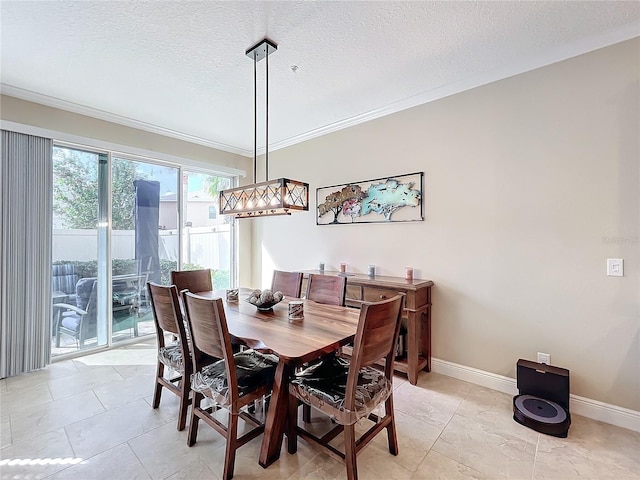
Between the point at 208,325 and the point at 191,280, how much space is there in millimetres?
→ 1670

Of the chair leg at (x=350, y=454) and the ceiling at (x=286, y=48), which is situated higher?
the ceiling at (x=286, y=48)

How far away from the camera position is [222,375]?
1.83 m

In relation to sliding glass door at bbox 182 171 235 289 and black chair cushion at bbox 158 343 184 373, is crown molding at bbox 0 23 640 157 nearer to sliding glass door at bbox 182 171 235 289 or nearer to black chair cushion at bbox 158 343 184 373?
sliding glass door at bbox 182 171 235 289

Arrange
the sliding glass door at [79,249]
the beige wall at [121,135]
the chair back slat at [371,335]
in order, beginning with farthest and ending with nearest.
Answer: the sliding glass door at [79,249] → the beige wall at [121,135] → the chair back slat at [371,335]

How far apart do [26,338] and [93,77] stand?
2.60 meters

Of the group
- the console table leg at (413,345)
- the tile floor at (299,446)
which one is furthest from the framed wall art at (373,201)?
the tile floor at (299,446)

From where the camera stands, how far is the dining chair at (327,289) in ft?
8.60

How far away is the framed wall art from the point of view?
10.3ft

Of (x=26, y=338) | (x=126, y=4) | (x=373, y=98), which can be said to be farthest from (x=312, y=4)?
(x=26, y=338)

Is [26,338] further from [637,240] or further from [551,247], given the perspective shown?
[637,240]

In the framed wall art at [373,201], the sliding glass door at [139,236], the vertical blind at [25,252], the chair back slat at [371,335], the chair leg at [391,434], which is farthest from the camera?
the sliding glass door at [139,236]

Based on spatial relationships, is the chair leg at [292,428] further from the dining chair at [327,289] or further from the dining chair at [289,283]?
the dining chair at [289,283]

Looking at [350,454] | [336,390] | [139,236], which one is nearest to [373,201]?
[336,390]

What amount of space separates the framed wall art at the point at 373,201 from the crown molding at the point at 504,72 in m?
0.74
